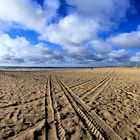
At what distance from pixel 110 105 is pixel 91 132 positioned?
4.11 m

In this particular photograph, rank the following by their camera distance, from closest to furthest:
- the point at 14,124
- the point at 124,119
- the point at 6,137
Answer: the point at 6,137 < the point at 14,124 < the point at 124,119

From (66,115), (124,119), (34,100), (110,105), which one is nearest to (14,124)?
(66,115)

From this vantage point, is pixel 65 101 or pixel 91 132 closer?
pixel 91 132

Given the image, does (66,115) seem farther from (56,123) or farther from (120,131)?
(120,131)

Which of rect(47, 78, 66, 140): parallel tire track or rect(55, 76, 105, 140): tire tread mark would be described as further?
rect(55, 76, 105, 140): tire tread mark

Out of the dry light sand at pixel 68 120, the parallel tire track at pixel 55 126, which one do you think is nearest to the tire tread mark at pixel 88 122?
the dry light sand at pixel 68 120

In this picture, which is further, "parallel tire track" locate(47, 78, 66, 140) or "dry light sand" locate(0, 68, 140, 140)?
"dry light sand" locate(0, 68, 140, 140)

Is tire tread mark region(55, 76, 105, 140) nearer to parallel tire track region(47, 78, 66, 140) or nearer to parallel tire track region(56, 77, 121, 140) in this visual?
parallel tire track region(56, 77, 121, 140)

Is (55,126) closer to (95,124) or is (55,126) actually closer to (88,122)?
(88,122)

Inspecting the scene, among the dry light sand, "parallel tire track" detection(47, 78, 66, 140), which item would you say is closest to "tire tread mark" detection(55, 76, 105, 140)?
the dry light sand

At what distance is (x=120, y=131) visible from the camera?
648 cm

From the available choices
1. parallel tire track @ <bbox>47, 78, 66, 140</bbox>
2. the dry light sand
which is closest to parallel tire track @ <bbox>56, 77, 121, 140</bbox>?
the dry light sand

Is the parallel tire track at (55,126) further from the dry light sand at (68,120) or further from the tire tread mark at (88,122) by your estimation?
the tire tread mark at (88,122)

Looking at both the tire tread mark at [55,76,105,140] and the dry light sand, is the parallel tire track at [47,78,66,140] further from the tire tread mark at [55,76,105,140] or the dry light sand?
the tire tread mark at [55,76,105,140]
